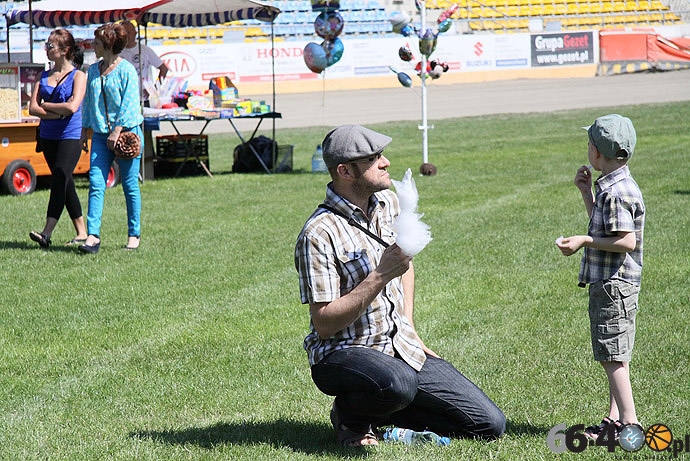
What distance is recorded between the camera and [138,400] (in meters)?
4.98

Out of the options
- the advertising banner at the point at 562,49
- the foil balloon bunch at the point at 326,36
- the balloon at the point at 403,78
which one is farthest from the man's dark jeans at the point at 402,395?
the advertising banner at the point at 562,49

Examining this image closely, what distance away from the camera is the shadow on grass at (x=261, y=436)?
4.23 metres

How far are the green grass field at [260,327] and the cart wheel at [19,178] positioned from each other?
30 cm

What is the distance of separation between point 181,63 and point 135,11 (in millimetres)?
20075

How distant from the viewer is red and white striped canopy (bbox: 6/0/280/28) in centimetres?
1448

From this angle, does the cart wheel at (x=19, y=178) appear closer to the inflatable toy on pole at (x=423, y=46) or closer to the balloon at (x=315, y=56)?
the balloon at (x=315, y=56)

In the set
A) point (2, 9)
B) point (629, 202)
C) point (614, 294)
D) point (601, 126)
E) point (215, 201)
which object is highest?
point (2, 9)

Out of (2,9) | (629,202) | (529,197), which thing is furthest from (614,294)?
(2,9)

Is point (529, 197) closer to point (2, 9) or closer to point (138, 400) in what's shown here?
point (138, 400)

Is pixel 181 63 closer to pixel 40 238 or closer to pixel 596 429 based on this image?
pixel 40 238

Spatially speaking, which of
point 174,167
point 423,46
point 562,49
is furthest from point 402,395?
point 562,49

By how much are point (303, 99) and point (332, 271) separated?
96.4 feet

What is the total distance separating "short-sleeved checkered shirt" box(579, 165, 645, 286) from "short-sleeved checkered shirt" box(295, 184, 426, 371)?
843 mm

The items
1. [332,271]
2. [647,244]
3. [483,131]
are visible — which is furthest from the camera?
[483,131]
